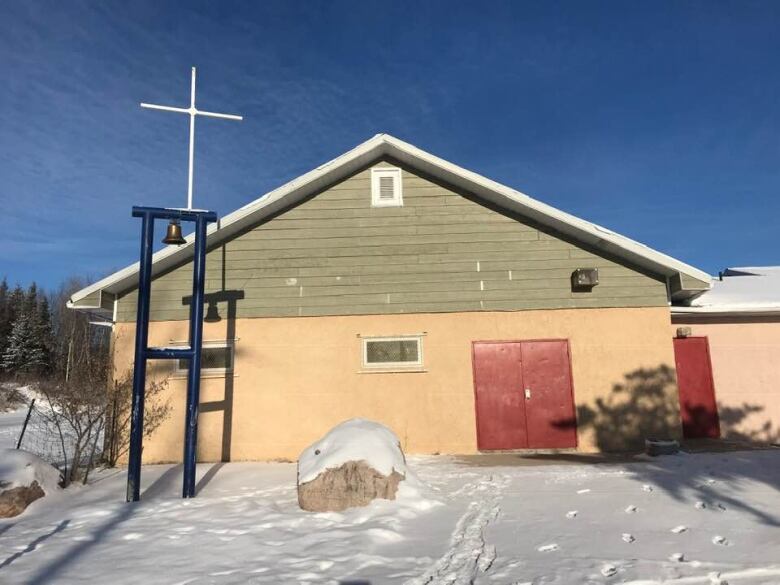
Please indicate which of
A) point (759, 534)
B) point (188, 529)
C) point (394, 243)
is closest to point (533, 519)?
point (759, 534)

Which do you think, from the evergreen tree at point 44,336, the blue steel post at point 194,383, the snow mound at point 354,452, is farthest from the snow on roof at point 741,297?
the evergreen tree at point 44,336

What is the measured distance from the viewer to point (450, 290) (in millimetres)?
10219

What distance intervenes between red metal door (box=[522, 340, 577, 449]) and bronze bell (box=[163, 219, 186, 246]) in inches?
248

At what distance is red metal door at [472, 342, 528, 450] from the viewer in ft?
32.4

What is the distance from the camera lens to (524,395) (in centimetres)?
1000

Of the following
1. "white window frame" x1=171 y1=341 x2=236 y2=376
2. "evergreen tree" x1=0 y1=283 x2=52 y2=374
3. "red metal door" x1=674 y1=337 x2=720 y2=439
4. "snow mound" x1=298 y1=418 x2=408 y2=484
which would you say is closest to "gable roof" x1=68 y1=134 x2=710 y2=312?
"red metal door" x1=674 y1=337 x2=720 y2=439

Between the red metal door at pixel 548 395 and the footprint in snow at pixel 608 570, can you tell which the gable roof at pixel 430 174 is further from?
the footprint in snow at pixel 608 570

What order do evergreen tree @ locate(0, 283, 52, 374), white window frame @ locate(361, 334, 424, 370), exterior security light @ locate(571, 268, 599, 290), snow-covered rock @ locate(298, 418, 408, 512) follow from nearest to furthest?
snow-covered rock @ locate(298, 418, 408, 512) < exterior security light @ locate(571, 268, 599, 290) < white window frame @ locate(361, 334, 424, 370) < evergreen tree @ locate(0, 283, 52, 374)

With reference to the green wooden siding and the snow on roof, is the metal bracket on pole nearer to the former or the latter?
the green wooden siding

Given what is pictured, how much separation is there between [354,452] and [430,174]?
6086 mm

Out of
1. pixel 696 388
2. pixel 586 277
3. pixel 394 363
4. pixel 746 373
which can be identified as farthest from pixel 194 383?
pixel 746 373

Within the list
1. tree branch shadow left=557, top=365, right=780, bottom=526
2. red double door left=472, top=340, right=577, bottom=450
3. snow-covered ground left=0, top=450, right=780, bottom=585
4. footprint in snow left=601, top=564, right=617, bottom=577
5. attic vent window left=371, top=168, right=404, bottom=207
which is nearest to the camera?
footprint in snow left=601, top=564, right=617, bottom=577

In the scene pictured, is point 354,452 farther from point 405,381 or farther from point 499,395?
point 499,395

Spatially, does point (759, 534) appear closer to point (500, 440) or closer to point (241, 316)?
point (500, 440)
